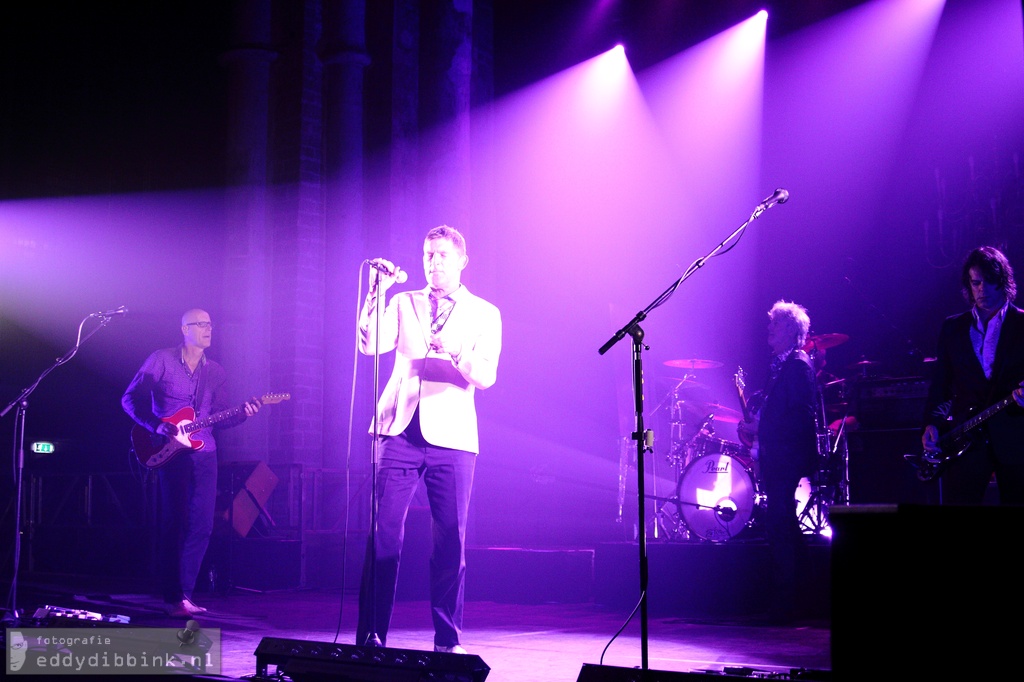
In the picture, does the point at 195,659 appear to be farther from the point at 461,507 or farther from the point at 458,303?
the point at 458,303

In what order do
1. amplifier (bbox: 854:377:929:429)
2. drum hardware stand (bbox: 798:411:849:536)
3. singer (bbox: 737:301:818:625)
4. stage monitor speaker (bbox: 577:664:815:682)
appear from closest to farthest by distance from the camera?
stage monitor speaker (bbox: 577:664:815:682)
singer (bbox: 737:301:818:625)
amplifier (bbox: 854:377:929:429)
drum hardware stand (bbox: 798:411:849:536)

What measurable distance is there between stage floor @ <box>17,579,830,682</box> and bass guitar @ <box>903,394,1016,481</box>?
1062 millimetres

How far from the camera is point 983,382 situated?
4.70 meters

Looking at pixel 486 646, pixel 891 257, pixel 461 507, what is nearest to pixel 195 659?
pixel 461 507

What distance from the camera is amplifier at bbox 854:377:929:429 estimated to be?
712 cm

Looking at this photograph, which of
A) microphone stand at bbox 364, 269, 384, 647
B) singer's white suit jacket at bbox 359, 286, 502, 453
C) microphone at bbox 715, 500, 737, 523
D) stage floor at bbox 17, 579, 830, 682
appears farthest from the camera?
microphone at bbox 715, 500, 737, 523

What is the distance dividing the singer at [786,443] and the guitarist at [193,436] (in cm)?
347

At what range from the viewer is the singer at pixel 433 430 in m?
4.50

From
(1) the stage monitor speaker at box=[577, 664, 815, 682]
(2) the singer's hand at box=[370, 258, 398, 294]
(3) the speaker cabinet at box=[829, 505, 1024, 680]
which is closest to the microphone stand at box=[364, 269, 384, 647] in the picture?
(2) the singer's hand at box=[370, 258, 398, 294]

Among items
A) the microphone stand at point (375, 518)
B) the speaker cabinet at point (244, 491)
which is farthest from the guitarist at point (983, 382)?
the speaker cabinet at point (244, 491)

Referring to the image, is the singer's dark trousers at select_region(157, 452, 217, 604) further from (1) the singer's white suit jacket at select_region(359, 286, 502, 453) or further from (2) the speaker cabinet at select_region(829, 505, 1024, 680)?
(2) the speaker cabinet at select_region(829, 505, 1024, 680)

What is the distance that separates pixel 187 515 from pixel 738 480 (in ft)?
13.8

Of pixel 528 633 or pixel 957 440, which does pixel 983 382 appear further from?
pixel 528 633

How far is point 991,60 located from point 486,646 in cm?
707
